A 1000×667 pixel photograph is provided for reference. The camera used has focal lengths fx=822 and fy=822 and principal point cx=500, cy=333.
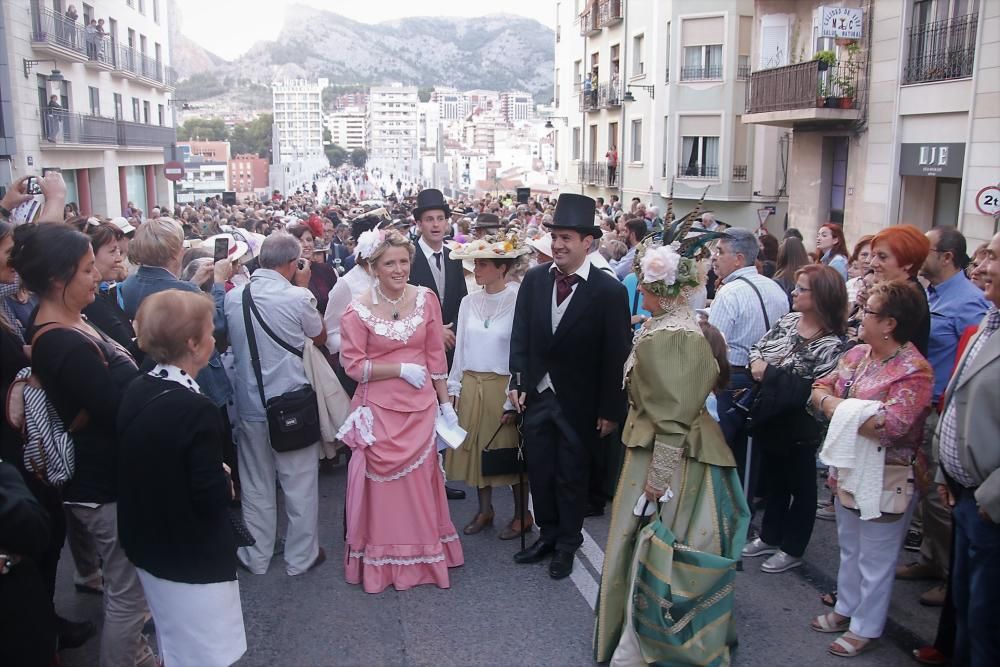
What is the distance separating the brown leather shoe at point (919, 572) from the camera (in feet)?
16.4

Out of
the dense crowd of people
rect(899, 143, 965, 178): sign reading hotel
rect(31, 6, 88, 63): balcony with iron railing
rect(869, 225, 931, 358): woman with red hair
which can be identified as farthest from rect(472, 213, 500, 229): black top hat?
rect(31, 6, 88, 63): balcony with iron railing

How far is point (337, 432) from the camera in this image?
512 centimetres

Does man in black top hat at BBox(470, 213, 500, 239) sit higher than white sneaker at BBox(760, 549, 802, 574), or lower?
higher

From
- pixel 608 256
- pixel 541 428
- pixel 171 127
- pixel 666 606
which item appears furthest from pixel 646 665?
pixel 171 127

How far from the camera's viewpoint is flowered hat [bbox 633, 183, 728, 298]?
3959 mm

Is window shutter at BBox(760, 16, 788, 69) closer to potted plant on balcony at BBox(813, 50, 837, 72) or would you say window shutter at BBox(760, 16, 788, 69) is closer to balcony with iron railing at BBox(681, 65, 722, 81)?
balcony with iron railing at BBox(681, 65, 722, 81)

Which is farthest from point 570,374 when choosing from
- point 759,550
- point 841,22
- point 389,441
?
point 841,22

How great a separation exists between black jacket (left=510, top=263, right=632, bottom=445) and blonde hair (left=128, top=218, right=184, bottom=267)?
2.26 metres

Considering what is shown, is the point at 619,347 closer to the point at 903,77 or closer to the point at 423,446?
the point at 423,446

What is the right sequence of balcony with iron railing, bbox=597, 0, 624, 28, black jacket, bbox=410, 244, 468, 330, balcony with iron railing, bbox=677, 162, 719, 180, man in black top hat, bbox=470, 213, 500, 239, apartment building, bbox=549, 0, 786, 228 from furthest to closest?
balcony with iron railing, bbox=597, 0, 624, 28
balcony with iron railing, bbox=677, 162, 719, 180
apartment building, bbox=549, 0, 786, 228
man in black top hat, bbox=470, 213, 500, 239
black jacket, bbox=410, 244, 468, 330

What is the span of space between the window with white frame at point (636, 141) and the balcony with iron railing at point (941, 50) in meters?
16.9

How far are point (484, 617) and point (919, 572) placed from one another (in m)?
2.69

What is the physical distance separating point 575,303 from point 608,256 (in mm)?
4427

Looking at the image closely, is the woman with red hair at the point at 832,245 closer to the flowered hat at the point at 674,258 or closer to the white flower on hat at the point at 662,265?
the flowered hat at the point at 674,258
